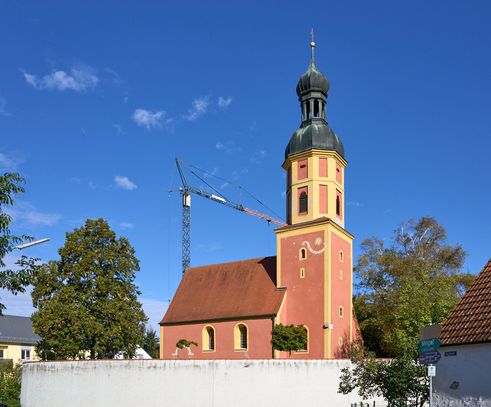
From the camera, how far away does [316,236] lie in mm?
35594

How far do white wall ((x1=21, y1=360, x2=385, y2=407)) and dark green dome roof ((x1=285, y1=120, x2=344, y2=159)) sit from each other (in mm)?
14788

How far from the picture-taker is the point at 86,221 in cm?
3619

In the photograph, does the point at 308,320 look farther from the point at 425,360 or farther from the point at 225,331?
the point at 425,360

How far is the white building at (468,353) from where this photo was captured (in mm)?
11586

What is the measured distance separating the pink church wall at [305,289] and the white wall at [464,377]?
2138 cm

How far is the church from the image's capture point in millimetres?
34781

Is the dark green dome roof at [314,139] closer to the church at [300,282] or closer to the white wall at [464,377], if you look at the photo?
the church at [300,282]

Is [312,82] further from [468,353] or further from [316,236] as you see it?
[468,353]

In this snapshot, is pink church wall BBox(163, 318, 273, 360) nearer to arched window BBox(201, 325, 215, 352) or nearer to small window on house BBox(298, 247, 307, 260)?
Answer: arched window BBox(201, 325, 215, 352)

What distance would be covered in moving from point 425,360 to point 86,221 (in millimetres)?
28135

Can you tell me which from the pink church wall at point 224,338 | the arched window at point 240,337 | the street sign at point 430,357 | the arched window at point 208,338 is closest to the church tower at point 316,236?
the pink church wall at point 224,338

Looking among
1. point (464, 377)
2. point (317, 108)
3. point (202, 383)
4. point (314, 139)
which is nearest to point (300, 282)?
point (314, 139)

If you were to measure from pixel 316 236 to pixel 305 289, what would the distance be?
10.4ft

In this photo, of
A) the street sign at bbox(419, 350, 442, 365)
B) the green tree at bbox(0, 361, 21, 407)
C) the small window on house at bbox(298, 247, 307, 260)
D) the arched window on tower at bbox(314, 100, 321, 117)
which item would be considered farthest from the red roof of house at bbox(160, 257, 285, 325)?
the street sign at bbox(419, 350, 442, 365)
